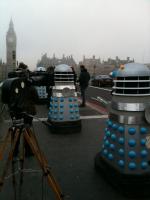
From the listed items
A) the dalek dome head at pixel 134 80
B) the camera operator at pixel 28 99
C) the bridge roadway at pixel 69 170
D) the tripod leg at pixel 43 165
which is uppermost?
the dalek dome head at pixel 134 80

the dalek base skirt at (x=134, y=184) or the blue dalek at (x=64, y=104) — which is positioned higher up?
the blue dalek at (x=64, y=104)

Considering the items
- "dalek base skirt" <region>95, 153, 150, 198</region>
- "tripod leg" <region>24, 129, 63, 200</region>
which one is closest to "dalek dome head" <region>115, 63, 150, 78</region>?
"dalek base skirt" <region>95, 153, 150, 198</region>

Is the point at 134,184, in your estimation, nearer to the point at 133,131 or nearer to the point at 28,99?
the point at 133,131

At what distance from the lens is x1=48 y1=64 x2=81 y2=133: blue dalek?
25.6 feet

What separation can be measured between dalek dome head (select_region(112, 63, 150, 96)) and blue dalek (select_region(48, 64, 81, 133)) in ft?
12.4

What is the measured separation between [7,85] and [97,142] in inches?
146

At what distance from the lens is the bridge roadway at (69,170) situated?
13.4ft

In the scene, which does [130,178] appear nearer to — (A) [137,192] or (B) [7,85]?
(A) [137,192]

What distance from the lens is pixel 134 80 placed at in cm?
403

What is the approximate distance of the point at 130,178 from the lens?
397 cm

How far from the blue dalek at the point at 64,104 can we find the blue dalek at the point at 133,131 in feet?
12.3

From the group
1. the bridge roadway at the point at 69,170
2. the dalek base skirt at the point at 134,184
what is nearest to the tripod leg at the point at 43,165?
the bridge roadway at the point at 69,170

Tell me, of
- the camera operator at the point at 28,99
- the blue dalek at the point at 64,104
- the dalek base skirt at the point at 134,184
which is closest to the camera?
the camera operator at the point at 28,99

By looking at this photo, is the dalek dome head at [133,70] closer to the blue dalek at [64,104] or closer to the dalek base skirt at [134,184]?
the dalek base skirt at [134,184]
